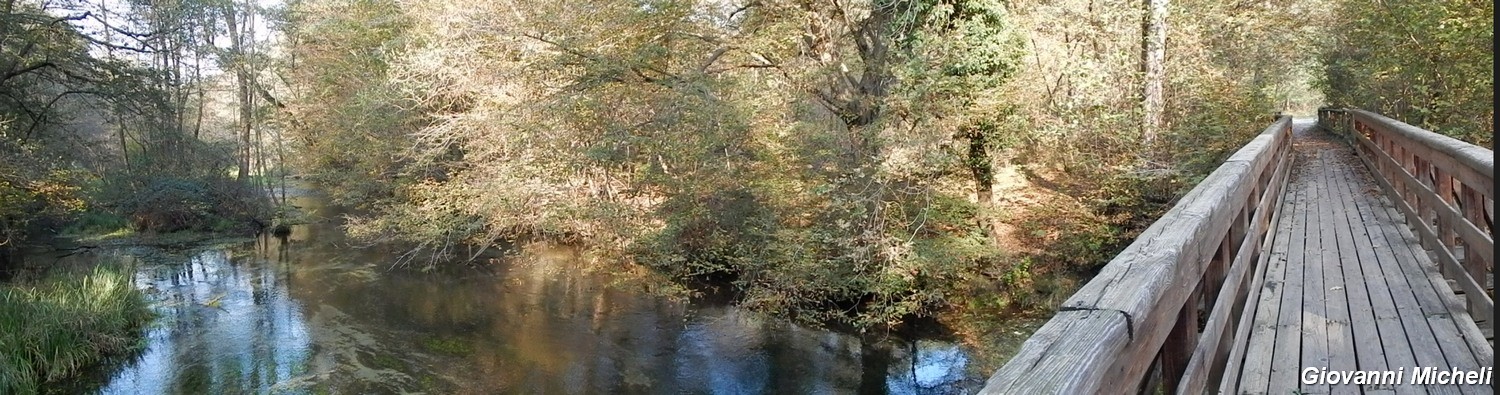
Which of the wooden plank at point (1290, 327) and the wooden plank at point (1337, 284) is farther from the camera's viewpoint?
the wooden plank at point (1337, 284)

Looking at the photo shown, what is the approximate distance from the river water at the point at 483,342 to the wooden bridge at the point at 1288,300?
5153mm

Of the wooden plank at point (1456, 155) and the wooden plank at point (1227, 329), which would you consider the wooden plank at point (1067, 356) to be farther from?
the wooden plank at point (1456, 155)

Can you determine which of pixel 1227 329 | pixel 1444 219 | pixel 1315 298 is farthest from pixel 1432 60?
pixel 1227 329

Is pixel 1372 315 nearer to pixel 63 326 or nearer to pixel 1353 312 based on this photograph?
pixel 1353 312

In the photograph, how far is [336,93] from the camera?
22.0 m

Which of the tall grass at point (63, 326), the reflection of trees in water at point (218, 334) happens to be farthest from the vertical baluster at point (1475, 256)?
the tall grass at point (63, 326)

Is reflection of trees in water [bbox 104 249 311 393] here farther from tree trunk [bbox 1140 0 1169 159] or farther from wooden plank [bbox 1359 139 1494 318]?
tree trunk [bbox 1140 0 1169 159]

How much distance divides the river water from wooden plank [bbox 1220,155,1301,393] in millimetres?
5539

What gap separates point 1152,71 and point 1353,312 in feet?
27.7

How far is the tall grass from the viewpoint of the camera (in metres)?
9.84

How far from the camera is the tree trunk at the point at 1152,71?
10.7 m

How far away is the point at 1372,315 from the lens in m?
3.37

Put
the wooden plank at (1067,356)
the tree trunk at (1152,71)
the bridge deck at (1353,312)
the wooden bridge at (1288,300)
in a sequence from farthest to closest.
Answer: the tree trunk at (1152,71), the bridge deck at (1353,312), the wooden bridge at (1288,300), the wooden plank at (1067,356)

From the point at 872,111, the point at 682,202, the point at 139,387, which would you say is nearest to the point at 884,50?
the point at 872,111
